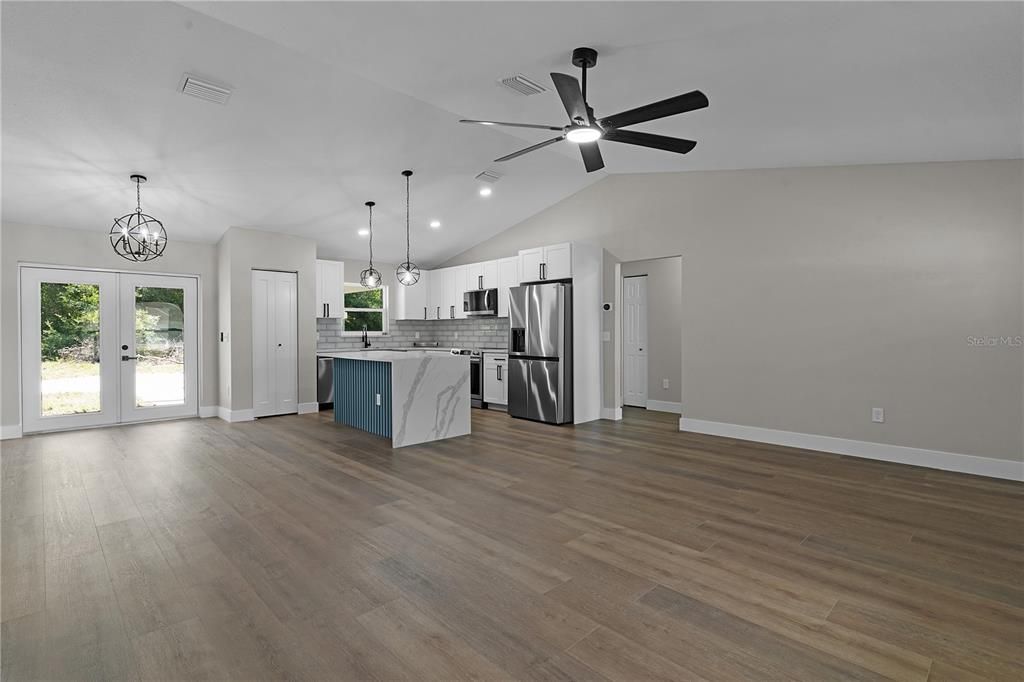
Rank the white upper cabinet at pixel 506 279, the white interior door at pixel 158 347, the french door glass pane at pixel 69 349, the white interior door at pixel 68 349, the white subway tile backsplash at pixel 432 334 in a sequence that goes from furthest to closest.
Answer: the white subway tile backsplash at pixel 432 334
the white upper cabinet at pixel 506 279
the white interior door at pixel 158 347
the french door glass pane at pixel 69 349
the white interior door at pixel 68 349

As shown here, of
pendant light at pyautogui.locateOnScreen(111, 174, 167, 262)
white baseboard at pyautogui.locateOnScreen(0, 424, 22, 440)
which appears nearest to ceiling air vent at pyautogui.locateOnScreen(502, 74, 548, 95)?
pendant light at pyautogui.locateOnScreen(111, 174, 167, 262)

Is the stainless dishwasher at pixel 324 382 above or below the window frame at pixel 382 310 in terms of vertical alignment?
below

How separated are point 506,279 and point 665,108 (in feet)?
15.9

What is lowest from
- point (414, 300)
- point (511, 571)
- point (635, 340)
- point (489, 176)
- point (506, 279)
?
point (511, 571)

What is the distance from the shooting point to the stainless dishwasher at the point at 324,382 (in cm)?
779

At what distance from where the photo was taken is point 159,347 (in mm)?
6875

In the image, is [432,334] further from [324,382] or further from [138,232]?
[138,232]

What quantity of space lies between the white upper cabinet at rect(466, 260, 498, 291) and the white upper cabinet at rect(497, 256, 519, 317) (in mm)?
107

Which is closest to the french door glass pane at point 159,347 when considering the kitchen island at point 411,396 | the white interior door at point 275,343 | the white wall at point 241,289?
the white wall at point 241,289

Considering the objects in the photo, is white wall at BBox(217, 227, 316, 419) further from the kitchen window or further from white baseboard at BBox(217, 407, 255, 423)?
the kitchen window

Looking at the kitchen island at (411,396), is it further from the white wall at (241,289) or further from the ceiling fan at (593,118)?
the ceiling fan at (593,118)

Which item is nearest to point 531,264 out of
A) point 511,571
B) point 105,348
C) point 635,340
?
point 635,340

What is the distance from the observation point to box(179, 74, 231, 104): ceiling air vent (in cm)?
357

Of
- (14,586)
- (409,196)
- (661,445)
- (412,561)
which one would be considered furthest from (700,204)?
(14,586)
